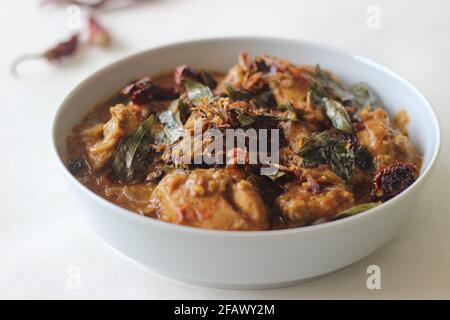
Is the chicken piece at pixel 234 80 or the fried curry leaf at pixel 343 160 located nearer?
the fried curry leaf at pixel 343 160

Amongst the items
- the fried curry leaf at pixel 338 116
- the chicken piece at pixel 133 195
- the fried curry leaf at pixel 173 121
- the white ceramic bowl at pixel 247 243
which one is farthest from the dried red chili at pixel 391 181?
the chicken piece at pixel 133 195

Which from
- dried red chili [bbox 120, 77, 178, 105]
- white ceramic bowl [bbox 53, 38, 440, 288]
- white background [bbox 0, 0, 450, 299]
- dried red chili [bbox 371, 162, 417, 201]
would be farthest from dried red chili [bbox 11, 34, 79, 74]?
dried red chili [bbox 371, 162, 417, 201]

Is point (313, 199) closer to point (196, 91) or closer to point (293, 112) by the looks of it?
point (293, 112)

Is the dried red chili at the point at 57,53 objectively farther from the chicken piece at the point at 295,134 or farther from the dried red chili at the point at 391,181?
the dried red chili at the point at 391,181

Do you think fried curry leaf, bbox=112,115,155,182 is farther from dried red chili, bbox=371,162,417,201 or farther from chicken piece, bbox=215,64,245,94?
dried red chili, bbox=371,162,417,201

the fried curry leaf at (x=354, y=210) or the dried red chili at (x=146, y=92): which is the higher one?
the dried red chili at (x=146, y=92)
